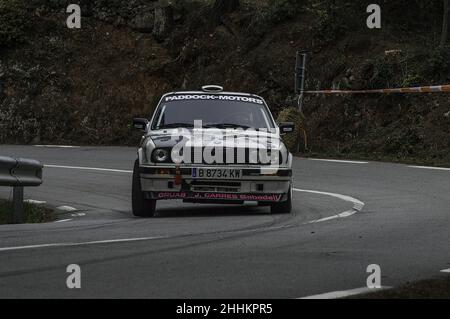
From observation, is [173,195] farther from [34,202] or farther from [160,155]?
[34,202]

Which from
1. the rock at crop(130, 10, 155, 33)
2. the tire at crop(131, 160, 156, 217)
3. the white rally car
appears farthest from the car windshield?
the rock at crop(130, 10, 155, 33)

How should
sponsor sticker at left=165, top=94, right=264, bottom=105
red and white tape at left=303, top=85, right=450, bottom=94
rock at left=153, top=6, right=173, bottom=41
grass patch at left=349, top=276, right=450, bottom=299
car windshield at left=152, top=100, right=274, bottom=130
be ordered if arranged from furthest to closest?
rock at left=153, top=6, right=173, bottom=41, red and white tape at left=303, top=85, right=450, bottom=94, sponsor sticker at left=165, top=94, right=264, bottom=105, car windshield at left=152, top=100, right=274, bottom=130, grass patch at left=349, top=276, right=450, bottom=299

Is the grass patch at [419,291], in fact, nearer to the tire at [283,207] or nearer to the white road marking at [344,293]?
the white road marking at [344,293]

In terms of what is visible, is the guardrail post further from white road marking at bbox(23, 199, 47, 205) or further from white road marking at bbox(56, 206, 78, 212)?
white road marking at bbox(23, 199, 47, 205)

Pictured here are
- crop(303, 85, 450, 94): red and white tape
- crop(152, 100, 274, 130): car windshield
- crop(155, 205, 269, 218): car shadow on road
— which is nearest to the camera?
crop(155, 205, 269, 218): car shadow on road

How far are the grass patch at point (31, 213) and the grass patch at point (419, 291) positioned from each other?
770 centimetres

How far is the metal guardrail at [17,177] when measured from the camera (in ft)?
45.7

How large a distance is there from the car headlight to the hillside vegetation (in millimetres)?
10228

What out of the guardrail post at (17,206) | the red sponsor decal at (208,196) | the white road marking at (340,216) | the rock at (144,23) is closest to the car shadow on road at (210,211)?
the red sponsor decal at (208,196)

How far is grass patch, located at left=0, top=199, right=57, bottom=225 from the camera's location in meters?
14.6

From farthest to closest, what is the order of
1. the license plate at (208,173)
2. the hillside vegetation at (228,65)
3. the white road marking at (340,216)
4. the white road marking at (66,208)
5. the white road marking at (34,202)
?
the hillside vegetation at (228,65) < the white road marking at (34,202) < the white road marking at (66,208) < the license plate at (208,173) < the white road marking at (340,216)

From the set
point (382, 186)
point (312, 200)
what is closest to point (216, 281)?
point (312, 200)

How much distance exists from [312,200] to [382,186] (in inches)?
86.9

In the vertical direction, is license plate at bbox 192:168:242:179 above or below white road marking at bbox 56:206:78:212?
above
